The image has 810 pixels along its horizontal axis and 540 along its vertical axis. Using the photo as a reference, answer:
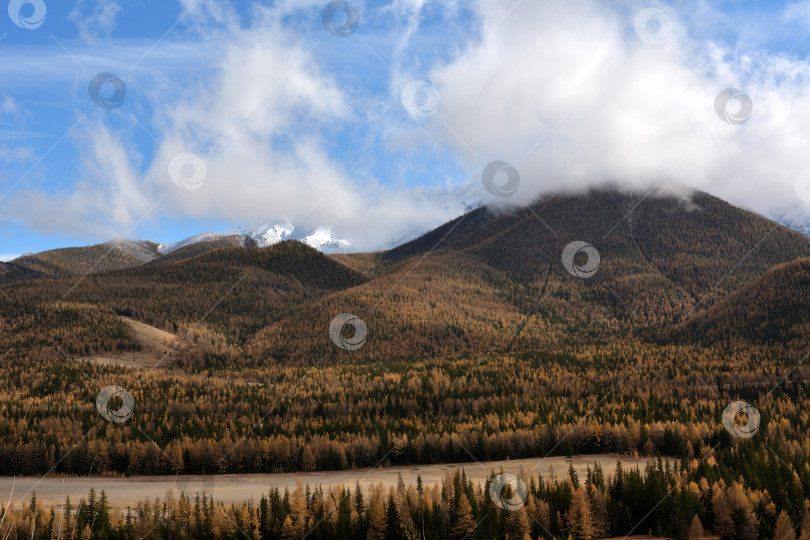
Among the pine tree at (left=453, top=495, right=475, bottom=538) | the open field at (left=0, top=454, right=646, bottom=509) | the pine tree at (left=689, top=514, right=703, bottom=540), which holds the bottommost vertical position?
the pine tree at (left=689, top=514, right=703, bottom=540)

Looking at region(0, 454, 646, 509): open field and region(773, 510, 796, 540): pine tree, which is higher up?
region(0, 454, 646, 509): open field

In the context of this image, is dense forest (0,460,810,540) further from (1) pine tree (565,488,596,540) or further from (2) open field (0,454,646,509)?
(2) open field (0,454,646,509)

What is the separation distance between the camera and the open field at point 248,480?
8431 cm

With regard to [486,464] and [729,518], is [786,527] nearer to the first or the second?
[729,518]

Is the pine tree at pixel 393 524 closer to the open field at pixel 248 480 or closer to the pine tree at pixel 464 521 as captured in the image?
the pine tree at pixel 464 521

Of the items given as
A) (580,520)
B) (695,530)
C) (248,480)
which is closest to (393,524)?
(580,520)

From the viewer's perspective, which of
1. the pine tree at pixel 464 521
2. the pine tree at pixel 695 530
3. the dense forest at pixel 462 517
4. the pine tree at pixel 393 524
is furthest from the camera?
the pine tree at pixel 464 521

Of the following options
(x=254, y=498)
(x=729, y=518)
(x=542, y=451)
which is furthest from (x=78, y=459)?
(x=729, y=518)

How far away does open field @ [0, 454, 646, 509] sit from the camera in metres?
84.3

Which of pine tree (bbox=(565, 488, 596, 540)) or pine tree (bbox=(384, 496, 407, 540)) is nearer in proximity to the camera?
pine tree (bbox=(565, 488, 596, 540))

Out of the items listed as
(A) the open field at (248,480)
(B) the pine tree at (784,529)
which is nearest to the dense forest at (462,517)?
(B) the pine tree at (784,529)

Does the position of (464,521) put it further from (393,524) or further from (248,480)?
(248,480)

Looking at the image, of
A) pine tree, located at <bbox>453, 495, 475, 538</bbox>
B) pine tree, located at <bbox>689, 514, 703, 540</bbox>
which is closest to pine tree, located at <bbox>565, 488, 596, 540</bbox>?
pine tree, located at <bbox>689, 514, 703, 540</bbox>

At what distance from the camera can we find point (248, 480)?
98312mm
